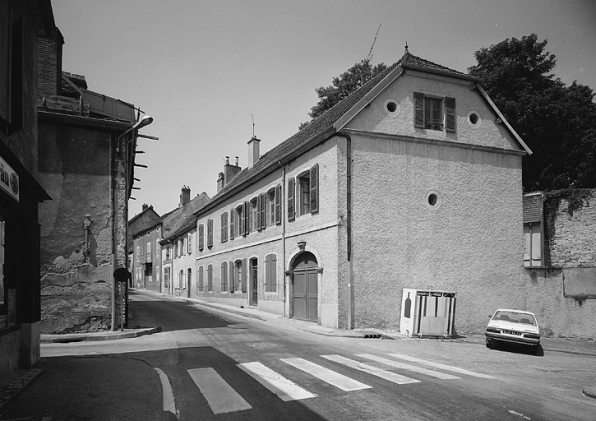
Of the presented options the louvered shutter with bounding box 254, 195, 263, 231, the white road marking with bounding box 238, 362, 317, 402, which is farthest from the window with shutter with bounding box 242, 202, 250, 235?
the white road marking with bounding box 238, 362, 317, 402

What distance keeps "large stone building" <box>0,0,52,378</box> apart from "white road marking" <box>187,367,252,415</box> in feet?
9.88

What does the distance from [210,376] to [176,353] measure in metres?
2.91

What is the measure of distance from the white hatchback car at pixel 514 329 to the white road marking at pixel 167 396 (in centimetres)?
992

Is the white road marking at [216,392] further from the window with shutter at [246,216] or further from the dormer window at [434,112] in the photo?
the window with shutter at [246,216]

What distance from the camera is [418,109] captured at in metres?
18.5

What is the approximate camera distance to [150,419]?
5934mm

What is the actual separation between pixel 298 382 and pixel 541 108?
23.4 meters

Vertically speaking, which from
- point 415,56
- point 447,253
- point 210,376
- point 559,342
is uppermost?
point 415,56

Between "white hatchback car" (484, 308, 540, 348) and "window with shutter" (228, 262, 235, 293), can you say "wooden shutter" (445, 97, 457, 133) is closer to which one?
"white hatchback car" (484, 308, 540, 348)

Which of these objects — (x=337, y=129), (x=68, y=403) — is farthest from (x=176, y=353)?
(x=337, y=129)

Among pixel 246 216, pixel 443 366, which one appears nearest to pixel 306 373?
pixel 443 366

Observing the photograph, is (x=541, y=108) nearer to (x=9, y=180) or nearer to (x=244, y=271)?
(x=244, y=271)

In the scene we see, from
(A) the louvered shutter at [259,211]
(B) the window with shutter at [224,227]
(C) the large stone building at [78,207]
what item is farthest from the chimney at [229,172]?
(C) the large stone building at [78,207]

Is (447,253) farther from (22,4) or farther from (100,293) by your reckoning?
(22,4)
